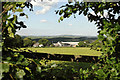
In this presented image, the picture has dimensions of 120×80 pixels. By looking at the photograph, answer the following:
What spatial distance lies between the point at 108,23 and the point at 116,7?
0.63m

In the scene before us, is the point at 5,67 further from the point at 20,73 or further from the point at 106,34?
the point at 106,34

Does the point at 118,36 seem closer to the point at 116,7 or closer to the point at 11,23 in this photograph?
the point at 116,7

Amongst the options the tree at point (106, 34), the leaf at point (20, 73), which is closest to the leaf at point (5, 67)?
the leaf at point (20, 73)

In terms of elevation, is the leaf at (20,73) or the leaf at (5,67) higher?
the leaf at (5,67)

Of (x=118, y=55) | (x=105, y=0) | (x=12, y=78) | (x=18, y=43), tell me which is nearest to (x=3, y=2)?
(x=18, y=43)

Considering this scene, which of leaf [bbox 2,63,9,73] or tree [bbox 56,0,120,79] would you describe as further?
tree [bbox 56,0,120,79]

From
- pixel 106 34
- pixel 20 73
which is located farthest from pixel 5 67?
pixel 106 34

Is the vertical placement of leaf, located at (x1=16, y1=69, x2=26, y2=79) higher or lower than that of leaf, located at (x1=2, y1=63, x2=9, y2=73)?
lower

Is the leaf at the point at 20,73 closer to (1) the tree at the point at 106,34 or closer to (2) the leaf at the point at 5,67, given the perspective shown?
(2) the leaf at the point at 5,67

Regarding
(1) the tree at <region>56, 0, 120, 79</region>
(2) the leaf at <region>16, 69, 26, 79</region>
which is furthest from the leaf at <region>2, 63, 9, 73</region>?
(1) the tree at <region>56, 0, 120, 79</region>

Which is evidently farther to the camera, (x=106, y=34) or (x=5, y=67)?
(x=106, y=34)

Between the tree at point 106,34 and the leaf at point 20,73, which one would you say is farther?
the tree at point 106,34

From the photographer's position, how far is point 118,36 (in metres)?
3.14

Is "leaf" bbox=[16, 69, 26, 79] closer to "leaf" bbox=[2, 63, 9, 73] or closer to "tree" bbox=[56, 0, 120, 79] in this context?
"leaf" bbox=[2, 63, 9, 73]
